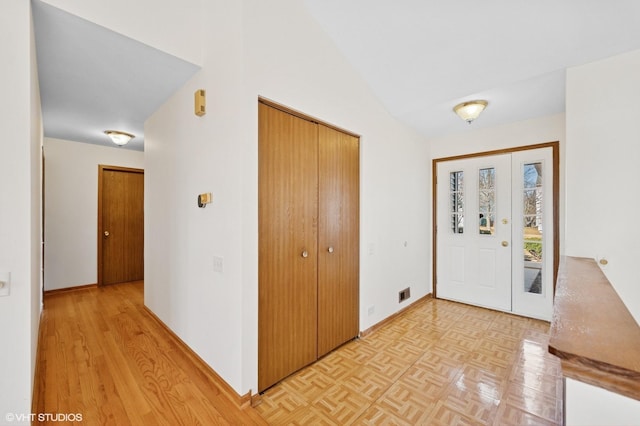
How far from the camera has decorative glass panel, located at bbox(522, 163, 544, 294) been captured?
3.21 m

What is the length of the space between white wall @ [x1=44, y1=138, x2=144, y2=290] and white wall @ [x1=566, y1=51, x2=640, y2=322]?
6.08 m

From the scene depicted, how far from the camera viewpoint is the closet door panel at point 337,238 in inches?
93.7

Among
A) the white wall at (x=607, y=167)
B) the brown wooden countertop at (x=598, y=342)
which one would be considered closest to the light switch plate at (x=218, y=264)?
the brown wooden countertop at (x=598, y=342)

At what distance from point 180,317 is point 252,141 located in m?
1.82

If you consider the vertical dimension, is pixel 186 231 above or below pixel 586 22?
below

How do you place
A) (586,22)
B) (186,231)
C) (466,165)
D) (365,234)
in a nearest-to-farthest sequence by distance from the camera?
(586,22), (186,231), (365,234), (466,165)

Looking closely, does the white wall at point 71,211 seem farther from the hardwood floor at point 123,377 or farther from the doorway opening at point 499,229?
the doorway opening at point 499,229

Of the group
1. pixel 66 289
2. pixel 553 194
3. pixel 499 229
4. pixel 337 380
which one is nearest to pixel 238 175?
pixel 337 380

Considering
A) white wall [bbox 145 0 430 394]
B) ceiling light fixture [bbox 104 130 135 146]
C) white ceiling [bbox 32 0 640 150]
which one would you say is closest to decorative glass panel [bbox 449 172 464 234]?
white wall [bbox 145 0 430 394]

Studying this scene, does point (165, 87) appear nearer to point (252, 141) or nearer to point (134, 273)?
point (252, 141)

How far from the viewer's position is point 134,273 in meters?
4.83

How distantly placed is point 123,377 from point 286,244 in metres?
1.56

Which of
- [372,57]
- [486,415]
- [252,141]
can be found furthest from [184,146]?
[486,415]

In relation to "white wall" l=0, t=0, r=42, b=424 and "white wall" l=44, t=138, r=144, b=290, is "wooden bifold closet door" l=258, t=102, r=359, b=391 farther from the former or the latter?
"white wall" l=44, t=138, r=144, b=290
